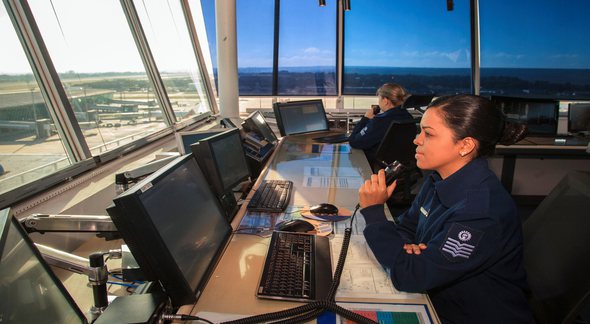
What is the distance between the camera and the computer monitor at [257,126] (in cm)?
278

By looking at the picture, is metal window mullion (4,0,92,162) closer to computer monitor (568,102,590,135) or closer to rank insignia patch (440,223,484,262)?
rank insignia patch (440,223,484,262)

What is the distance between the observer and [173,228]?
93 cm

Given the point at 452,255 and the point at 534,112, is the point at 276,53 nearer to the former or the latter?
the point at 534,112

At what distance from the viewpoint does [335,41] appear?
5.55 metres

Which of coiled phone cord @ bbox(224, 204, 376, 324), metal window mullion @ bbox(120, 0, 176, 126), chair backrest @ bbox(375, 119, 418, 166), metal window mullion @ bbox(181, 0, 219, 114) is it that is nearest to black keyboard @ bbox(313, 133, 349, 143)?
chair backrest @ bbox(375, 119, 418, 166)

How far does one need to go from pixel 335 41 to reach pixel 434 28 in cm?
156

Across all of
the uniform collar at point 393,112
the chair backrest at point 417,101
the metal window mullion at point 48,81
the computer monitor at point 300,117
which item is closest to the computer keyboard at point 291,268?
the metal window mullion at point 48,81

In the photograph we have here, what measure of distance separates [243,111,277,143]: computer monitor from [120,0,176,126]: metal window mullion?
1.06 metres

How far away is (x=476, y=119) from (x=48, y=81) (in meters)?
2.12

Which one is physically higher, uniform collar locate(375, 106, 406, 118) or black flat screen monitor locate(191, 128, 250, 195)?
uniform collar locate(375, 106, 406, 118)

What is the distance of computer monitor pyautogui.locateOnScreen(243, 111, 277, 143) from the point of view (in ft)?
9.11

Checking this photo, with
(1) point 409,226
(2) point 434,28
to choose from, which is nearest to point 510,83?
(2) point 434,28

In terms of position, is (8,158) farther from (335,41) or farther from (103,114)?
(335,41)

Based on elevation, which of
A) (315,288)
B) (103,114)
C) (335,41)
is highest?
(335,41)
